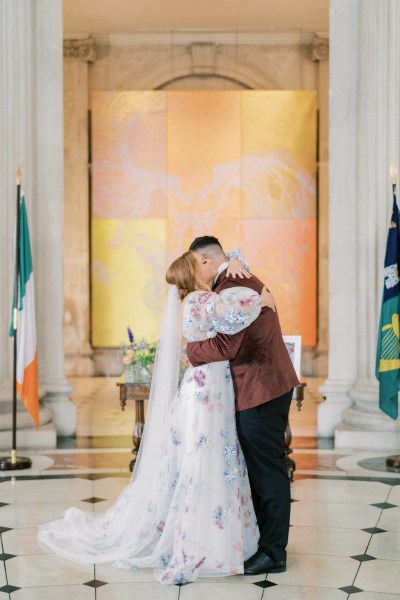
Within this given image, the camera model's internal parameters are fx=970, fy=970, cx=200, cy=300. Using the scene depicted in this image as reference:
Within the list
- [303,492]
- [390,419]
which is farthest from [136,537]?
[390,419]

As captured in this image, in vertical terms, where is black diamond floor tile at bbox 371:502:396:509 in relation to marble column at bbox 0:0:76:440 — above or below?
below

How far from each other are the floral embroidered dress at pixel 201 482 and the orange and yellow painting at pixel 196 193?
379 inches

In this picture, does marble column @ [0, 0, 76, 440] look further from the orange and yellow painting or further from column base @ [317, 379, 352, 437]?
the orange and yellow painting

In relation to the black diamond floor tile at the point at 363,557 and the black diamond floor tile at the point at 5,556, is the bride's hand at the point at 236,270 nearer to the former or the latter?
the black diamond floor tile at the point at 363,557

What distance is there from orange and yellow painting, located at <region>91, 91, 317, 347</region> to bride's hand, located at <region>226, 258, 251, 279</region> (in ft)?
32.0

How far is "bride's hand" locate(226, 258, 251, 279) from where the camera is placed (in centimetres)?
505

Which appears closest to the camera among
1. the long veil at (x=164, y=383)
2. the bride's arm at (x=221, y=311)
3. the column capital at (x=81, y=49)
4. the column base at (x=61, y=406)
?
the bride's arm at (x=221, y=311)

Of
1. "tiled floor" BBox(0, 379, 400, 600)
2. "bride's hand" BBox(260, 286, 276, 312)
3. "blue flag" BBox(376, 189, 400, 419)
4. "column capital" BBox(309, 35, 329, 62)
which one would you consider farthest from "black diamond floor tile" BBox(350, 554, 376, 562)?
"column capital" BBox(309, 35, 329, 62)

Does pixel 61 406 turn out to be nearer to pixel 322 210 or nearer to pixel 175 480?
pixel 175 480

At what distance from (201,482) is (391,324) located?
3485 mm

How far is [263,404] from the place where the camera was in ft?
16.7

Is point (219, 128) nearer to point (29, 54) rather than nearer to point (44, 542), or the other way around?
point (29, 54)

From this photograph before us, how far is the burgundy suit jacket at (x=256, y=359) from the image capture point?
504cm

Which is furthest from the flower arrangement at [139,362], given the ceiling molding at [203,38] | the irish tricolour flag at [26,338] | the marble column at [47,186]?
the ceiling molding at [203,38]
